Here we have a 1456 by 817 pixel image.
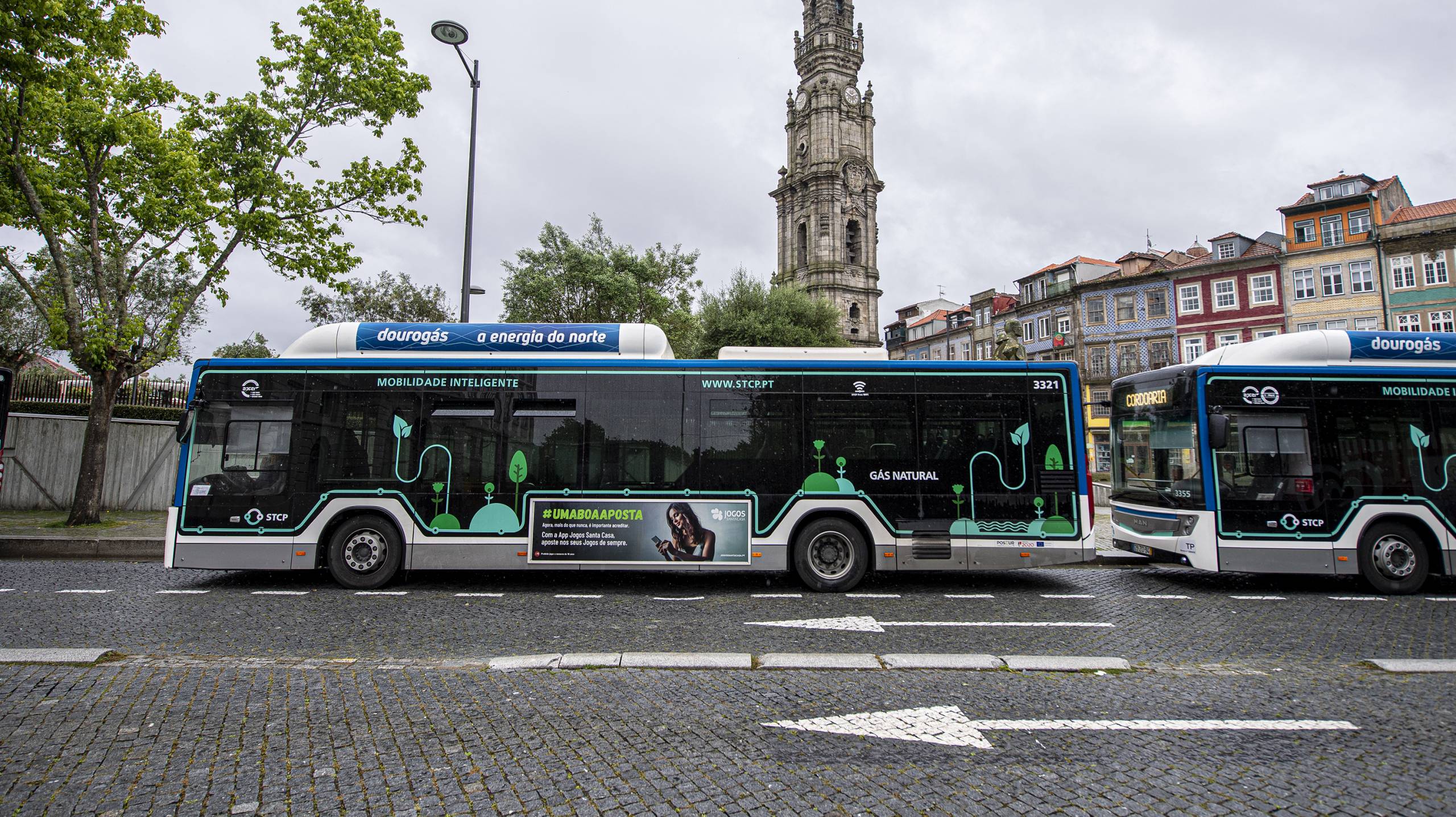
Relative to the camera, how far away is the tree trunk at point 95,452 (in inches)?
529

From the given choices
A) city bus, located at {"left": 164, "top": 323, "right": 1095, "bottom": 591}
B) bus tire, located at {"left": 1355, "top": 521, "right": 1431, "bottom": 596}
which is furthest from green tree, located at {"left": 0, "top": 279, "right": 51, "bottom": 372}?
bus tire, located at {"left": 1355, "top": 521, "right": 1431, "bottom": 596}

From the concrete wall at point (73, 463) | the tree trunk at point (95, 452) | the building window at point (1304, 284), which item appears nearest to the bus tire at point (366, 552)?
the tree trunk at point (95, 452)

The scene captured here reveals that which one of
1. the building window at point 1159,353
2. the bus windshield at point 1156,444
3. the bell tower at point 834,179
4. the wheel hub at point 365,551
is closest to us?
the wheel hub at point 365,551

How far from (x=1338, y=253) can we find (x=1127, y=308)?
1016 centimetres

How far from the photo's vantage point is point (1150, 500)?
33.0 ft

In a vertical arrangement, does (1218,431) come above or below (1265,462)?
above

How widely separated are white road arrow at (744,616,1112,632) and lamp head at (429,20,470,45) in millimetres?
11470

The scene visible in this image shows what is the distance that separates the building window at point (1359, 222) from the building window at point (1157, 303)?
853 centimetres

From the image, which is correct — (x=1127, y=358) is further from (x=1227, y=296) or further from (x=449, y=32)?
(x=449, y=32)

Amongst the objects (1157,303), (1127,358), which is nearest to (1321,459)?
(1157,303)

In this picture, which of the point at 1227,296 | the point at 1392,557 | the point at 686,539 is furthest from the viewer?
the point at 1227,296

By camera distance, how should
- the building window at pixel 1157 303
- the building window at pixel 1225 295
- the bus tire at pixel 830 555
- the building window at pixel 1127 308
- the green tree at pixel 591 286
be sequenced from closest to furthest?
the bus tire at pixel 830 555 < the green tree at pixel 591 286 < the building window at pixel 1225 295 < the building window at pixel 1157 303 < the building window at pixel 1127 308

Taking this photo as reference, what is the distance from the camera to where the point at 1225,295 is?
38.5 m

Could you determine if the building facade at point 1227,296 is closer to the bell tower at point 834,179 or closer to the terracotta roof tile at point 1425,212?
the terracotta roof tile at point 1425,212
